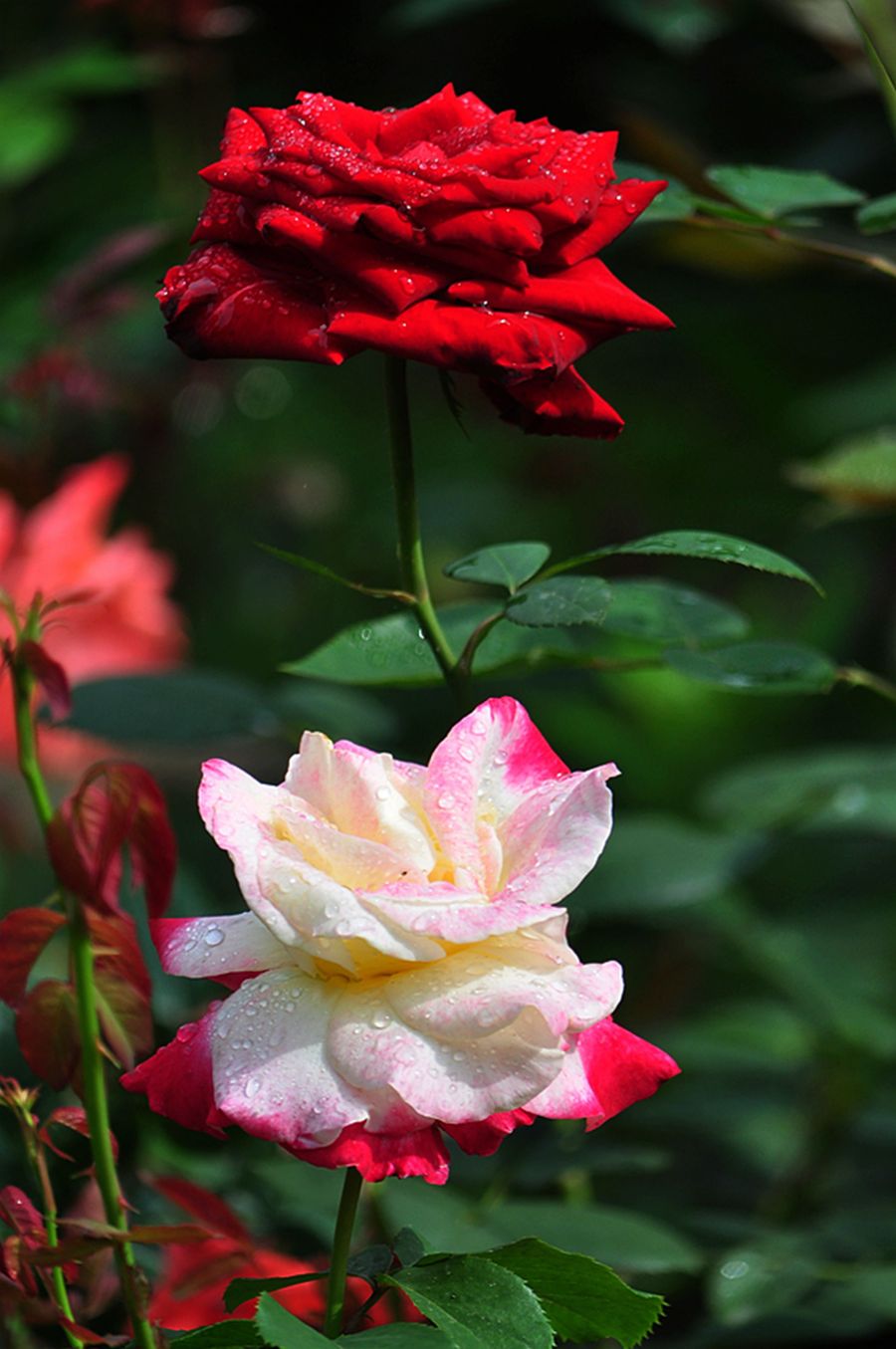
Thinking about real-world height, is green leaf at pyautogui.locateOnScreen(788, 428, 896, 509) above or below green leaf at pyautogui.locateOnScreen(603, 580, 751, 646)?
below

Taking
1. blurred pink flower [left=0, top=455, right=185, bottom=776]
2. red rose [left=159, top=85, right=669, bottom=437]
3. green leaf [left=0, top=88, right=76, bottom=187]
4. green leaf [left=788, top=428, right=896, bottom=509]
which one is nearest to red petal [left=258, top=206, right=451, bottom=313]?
red rose [left=159, top=85, right=669, bottom=437]

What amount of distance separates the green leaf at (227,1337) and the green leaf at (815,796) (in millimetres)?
529

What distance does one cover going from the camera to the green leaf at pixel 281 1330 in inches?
11.8

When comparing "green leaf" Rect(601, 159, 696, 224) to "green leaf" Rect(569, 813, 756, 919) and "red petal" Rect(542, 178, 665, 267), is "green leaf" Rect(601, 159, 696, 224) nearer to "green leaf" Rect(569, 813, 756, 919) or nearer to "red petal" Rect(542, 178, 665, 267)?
"red petal" Rect(542, 178, 665, 267)

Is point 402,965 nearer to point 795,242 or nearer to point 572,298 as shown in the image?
point 572,298

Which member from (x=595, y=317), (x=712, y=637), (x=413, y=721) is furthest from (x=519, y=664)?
(x=413, y=721)

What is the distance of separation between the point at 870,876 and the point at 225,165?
101 cm

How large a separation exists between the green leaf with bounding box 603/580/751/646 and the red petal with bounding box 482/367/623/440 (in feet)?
A: 0.36

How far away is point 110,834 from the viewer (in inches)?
12.6

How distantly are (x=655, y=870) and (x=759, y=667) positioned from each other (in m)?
0.26

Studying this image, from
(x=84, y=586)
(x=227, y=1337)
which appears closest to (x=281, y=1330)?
(x=227, y=1337)

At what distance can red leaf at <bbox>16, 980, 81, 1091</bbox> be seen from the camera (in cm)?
33

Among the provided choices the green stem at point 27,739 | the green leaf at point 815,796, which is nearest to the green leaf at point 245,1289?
the green stem at point 27,739

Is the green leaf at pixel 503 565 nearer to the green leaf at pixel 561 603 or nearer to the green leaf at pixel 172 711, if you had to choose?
the green leaf at pixel 561 603
